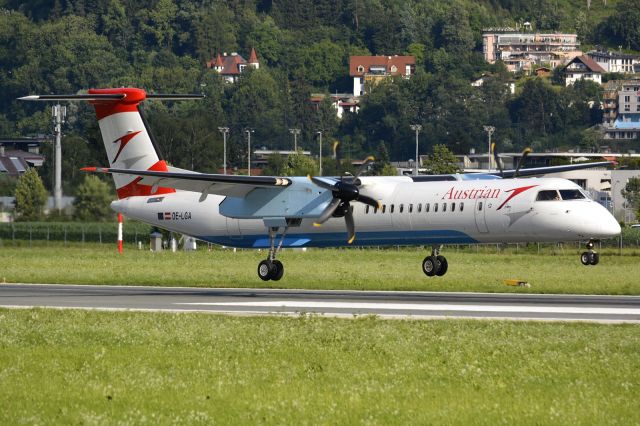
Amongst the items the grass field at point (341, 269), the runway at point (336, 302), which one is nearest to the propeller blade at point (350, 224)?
the runway at point (336, 302)

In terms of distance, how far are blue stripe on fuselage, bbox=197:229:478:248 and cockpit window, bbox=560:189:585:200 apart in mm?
3328

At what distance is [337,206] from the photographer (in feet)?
145

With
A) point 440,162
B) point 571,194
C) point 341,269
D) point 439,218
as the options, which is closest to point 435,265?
point 439,218

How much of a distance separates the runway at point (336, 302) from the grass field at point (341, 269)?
11.4ft

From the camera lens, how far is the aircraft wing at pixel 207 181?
1748 inches

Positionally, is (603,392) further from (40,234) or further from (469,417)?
(40,234)

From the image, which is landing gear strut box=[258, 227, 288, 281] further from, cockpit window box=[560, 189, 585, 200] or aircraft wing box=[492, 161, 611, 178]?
cockpit window box=[560, 189, 585, 200]

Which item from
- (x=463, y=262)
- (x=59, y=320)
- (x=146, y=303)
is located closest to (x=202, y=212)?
(x=146, y=303)

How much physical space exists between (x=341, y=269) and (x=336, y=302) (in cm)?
1813

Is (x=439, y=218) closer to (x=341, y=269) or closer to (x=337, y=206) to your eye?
(x=337, y=206)

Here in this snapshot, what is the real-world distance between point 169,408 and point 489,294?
2482 centimetres

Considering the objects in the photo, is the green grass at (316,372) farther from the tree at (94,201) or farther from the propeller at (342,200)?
the tree at (94,201)

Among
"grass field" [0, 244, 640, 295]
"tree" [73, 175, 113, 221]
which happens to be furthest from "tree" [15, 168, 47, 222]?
"grass field" [0, 244, 640, 295]

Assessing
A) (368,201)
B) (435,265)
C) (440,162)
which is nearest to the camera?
(368,201)
